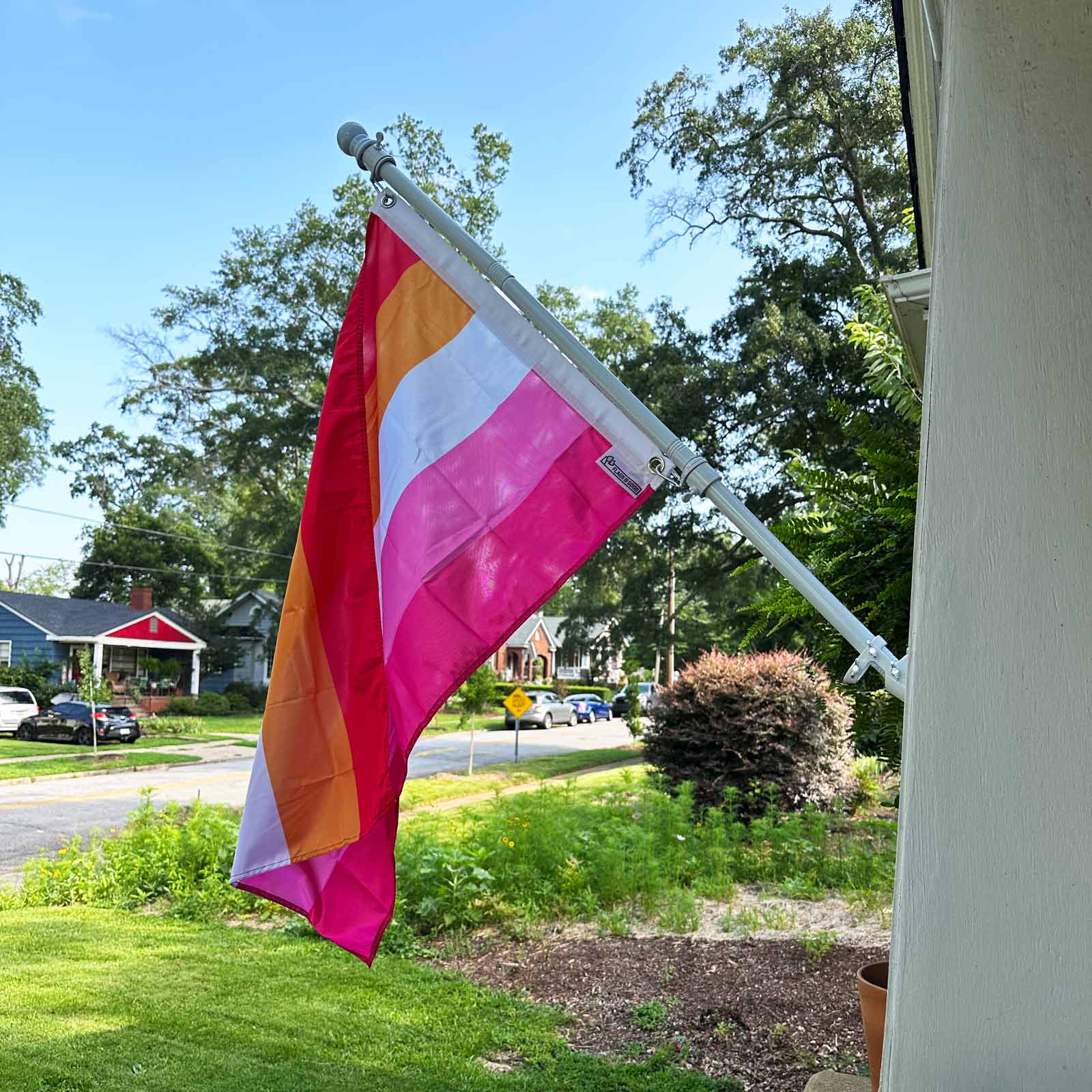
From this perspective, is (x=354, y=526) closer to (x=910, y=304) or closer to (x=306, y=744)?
(x=306, y=744)

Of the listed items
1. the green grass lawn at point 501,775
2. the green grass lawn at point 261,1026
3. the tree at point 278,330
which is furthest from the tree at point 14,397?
the green grass lawn at point 261,1026

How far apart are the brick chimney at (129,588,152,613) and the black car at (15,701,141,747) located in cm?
1290

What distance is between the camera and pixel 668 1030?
5242 mm

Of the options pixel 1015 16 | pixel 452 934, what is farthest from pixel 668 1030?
pixel 1015 16

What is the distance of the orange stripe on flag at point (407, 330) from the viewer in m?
2.77

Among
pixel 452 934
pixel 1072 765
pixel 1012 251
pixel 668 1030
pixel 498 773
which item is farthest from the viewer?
pixel 498 773

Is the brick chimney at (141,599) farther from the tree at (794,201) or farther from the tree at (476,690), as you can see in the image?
the tree at (794,201)

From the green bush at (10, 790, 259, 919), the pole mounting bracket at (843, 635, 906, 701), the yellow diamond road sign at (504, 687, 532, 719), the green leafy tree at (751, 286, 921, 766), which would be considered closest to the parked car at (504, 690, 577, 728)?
the yellow diamond road sign at (504, 687, 532, 719)

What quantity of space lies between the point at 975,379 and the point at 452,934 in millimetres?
6276

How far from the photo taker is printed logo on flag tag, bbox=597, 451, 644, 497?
254 centimetres

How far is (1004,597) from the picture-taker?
166 cm

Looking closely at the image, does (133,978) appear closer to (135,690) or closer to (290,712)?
(290,712)

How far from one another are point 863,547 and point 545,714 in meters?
37.6

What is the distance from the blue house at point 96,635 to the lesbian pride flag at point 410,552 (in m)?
34.3
